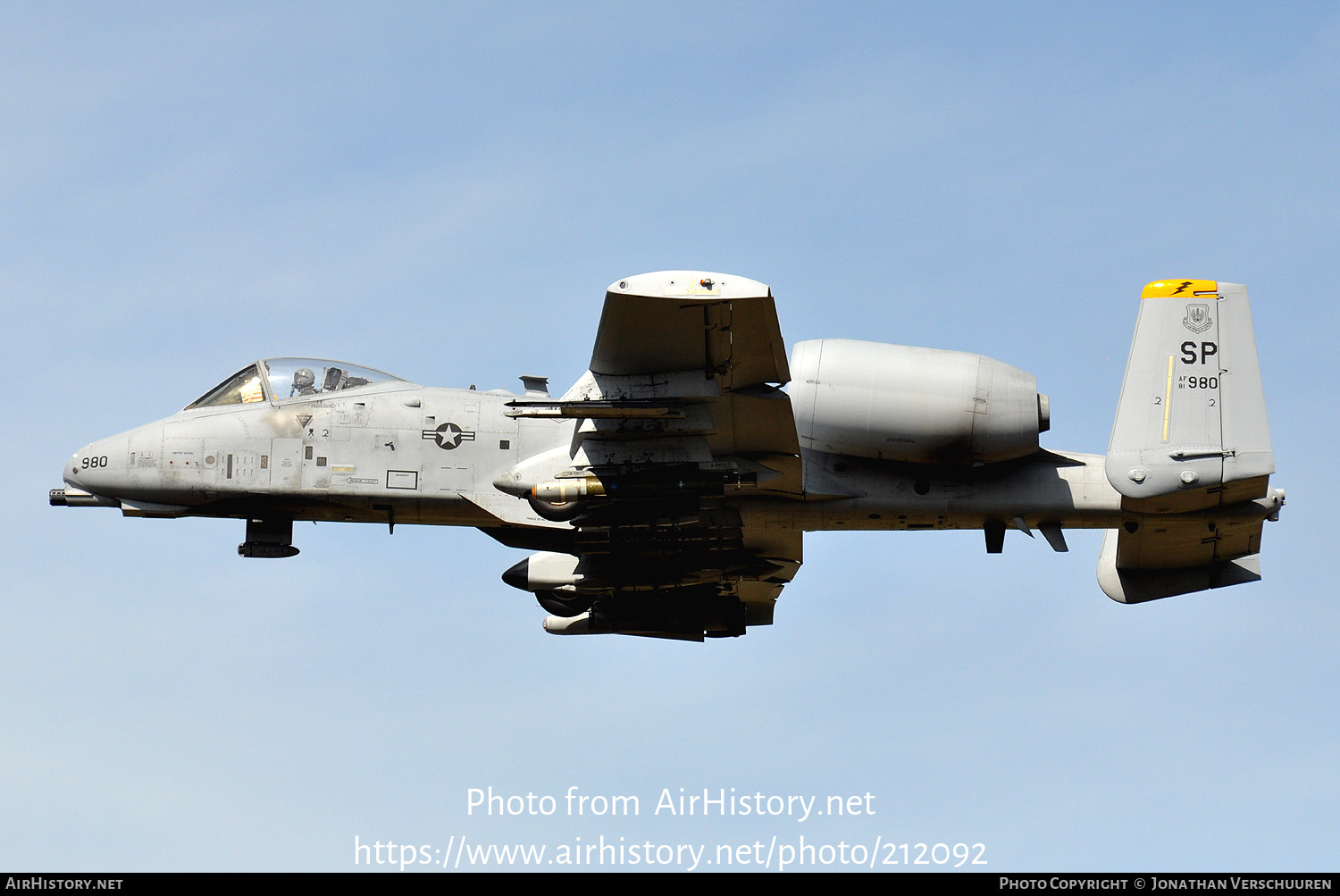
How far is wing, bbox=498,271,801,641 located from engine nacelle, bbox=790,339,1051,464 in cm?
66

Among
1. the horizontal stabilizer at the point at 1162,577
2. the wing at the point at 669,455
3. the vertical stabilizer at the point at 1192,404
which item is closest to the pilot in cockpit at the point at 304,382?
the wing at the point at 669,455

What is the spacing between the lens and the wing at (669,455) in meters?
16.0

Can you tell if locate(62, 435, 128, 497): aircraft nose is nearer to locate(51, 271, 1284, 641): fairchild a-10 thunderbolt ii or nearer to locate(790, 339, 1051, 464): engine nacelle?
locate(51, 271, 1284, 641): fairchild a-10 thunderbolt ii

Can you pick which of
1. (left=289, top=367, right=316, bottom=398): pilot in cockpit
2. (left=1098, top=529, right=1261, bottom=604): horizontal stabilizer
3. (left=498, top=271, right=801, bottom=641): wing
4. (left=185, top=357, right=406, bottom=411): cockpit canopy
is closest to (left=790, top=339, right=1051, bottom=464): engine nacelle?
(left=498, top=271, right=801, bottom=641): wing

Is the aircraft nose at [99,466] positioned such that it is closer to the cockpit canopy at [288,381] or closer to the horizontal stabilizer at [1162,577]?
the cockpit canopy at [288,381]

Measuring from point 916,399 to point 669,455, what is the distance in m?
3.20

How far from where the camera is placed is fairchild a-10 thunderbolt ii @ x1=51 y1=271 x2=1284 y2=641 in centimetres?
1730

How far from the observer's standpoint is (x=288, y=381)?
19750 millimetres

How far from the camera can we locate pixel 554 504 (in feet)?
57.5

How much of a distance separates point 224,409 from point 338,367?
1698 mm

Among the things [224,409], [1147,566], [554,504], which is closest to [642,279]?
[554,504]

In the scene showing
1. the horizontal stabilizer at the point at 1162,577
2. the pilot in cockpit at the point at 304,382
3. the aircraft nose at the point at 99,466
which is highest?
the pilot in cockpit at the point at 304,382

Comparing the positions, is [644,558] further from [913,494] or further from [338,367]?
[338,367]

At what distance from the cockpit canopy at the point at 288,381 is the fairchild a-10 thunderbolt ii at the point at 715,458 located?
36mm
